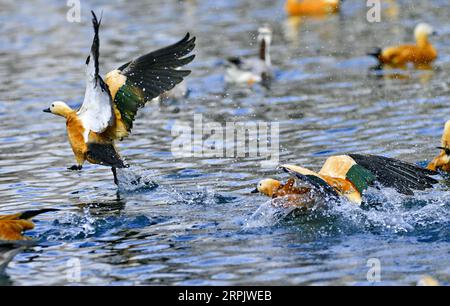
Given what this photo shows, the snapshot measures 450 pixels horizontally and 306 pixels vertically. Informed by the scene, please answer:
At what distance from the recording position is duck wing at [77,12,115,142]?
29.4 feet

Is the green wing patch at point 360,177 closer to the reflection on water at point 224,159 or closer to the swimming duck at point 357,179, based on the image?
the swimming duck at point 357,179

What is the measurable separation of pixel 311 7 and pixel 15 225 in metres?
14.7

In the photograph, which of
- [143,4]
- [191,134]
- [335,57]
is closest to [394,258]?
[191,134]

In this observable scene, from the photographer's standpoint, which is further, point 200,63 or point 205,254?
point 200,63

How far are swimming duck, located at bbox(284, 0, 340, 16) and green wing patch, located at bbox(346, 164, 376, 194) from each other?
1263cm

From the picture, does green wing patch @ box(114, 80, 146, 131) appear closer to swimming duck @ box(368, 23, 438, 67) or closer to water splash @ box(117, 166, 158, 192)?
water splash @ box(117, 166, 158, 192)

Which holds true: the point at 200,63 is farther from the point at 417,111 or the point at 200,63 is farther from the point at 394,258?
the point at 394,258

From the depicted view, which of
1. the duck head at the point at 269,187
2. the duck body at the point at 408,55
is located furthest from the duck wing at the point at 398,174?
the duck body at the point at 408,55

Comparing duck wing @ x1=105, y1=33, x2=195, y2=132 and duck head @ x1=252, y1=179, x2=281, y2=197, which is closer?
duck head @ x1=252, y1=179, x2=281, y2=197

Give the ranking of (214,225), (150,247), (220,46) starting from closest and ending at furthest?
(150,247), (214,225), (220,46)

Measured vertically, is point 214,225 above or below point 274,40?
below

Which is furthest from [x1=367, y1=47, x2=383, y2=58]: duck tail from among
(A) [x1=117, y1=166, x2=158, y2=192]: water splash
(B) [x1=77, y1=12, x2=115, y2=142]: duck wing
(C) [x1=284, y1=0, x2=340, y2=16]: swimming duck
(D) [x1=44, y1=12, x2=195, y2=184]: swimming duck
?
(B) [x1=77, y1=12, x2=115, y2=142]: duck wing

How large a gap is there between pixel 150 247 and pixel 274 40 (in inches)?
449

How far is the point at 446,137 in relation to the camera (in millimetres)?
10102
